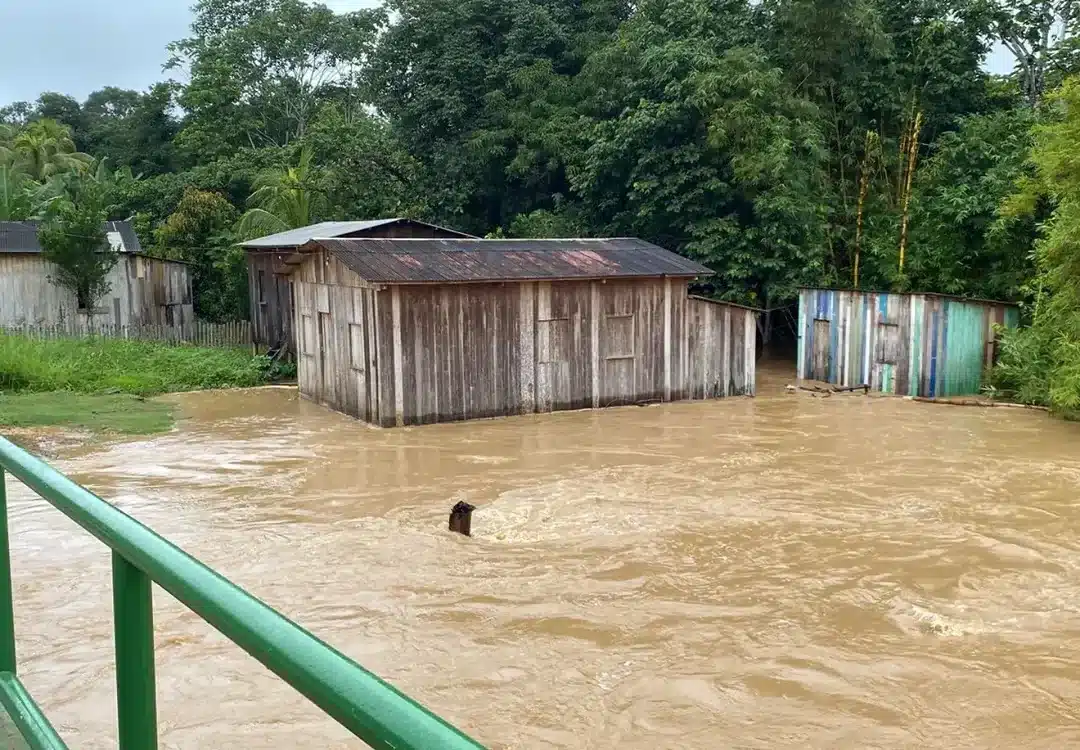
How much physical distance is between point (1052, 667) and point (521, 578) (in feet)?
12.7

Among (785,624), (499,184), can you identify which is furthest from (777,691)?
(499,184)

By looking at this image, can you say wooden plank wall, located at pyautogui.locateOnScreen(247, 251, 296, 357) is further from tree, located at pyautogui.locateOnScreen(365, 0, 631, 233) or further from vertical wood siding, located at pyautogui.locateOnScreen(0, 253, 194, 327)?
tree, located at pyautogui.locateOnScreen(365, 0, 631, 233)

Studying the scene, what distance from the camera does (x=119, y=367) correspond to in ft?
64.4

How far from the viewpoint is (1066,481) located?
12.0 m

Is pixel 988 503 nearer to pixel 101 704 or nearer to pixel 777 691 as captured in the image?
pixel 777 691

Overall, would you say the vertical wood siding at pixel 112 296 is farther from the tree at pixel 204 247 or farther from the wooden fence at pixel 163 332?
the tree at pixel 204 247

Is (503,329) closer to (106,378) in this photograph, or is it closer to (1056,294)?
(106,378)

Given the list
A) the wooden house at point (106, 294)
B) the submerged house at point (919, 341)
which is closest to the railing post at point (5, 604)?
the submerged house at point (919, 341)

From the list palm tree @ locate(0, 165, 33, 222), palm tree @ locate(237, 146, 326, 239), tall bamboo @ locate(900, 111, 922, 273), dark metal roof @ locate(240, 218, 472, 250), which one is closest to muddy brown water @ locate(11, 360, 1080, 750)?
dark metal roof @ locate(240, 218, 472, 250)

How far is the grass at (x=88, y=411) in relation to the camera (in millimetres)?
14812

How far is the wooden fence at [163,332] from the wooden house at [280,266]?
525 mm

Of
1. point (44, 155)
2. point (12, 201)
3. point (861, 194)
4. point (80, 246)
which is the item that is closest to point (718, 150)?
point (861, 194)

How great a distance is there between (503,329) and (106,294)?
38.9ft

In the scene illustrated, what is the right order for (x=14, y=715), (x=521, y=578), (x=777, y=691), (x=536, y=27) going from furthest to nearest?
(x=536, y=27)
(x=521, y=578)
(x=777, y=691)
(x=14, y=715)
